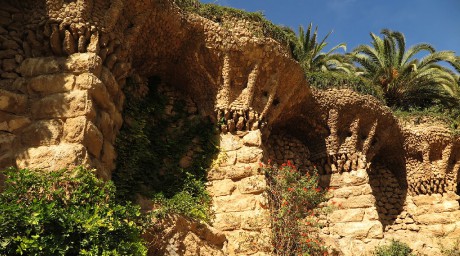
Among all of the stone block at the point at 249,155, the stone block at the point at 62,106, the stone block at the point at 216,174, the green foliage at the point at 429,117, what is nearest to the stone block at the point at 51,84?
the stone block at the point at 62,106

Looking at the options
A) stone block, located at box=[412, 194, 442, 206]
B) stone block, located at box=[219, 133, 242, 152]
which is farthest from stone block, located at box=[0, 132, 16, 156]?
stone block, located at box=[412, 194, 442, 206]

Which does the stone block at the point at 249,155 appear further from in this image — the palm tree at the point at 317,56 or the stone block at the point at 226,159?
the palm tree at the point at 317,56

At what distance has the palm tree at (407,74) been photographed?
1591cm

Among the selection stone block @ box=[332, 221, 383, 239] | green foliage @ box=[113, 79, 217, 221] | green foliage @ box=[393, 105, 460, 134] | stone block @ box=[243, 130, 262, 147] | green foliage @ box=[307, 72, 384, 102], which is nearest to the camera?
green foliage @ box=[113, 79, 217, 221]

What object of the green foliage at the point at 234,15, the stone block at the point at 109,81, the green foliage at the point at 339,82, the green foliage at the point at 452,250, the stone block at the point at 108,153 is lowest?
the green foliage at the point at 452,250

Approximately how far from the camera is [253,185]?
10.1 metres

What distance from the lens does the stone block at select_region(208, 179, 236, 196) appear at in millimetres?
10164

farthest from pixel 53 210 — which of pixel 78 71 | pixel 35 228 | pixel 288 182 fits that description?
pixel 288 182

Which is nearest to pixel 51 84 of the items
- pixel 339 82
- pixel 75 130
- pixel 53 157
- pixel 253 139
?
pixel 75 130

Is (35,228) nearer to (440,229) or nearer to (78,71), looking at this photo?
(78,71)

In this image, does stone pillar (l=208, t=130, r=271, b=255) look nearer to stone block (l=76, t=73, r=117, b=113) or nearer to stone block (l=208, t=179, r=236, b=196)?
stone block (l=208, t=179, r=236, b=196)

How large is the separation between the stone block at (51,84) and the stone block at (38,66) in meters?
0.13

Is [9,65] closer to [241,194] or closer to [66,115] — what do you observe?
[66,115]

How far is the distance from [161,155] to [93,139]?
2538mm
